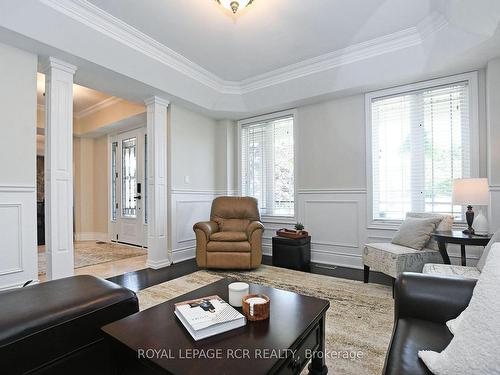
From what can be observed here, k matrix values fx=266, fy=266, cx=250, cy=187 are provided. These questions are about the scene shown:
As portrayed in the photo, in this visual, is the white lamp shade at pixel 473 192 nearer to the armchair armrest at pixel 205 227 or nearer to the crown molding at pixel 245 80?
the crown molding at pixel 245 80

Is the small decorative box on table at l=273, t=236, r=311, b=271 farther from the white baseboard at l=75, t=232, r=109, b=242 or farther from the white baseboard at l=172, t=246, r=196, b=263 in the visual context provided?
the white baseboard at l=75, t=232, r=109, b=242

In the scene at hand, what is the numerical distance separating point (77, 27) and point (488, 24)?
3.72m

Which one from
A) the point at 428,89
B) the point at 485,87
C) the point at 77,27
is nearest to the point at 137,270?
the point at 77,27

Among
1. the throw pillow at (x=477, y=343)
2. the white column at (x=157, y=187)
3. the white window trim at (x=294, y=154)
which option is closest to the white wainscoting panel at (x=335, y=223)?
the white window trim at (x=294, y=154)

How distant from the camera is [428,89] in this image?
325cm

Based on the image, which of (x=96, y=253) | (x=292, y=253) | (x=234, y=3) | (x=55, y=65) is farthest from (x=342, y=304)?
(x=96, y=253)

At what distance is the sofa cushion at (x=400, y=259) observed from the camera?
2.50 metres

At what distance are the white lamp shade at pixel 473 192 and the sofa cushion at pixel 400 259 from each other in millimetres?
574

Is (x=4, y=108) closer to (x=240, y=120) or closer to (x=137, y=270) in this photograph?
(x=137, y=270)

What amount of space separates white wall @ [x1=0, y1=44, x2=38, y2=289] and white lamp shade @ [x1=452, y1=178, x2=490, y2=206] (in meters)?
4.05

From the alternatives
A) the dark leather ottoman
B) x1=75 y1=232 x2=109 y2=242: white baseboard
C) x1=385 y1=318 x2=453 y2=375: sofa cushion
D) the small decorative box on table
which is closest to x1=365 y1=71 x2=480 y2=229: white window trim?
the small decorative box on table

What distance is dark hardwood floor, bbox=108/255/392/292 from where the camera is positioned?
3.04m

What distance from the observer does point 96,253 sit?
179 inches

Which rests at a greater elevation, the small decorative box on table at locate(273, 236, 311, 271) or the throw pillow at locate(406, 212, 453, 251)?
the throw pillow at locate(406, 212, 453, 251)
